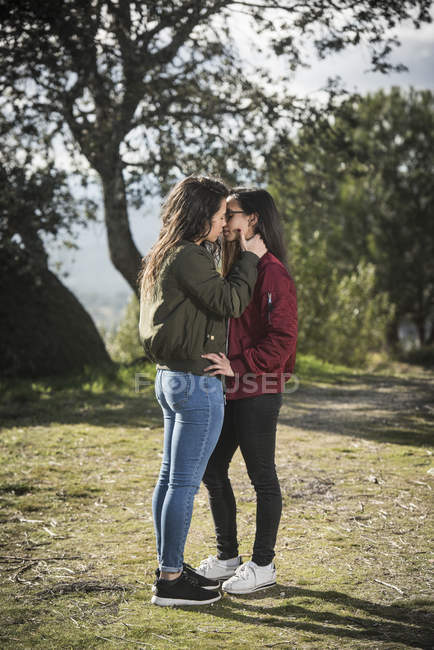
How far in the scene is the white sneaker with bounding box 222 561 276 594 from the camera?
3037 mm

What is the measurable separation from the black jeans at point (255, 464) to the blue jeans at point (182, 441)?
8.1 inches

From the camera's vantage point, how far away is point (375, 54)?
862 centimetres

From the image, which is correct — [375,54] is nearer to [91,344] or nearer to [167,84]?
[167,84]

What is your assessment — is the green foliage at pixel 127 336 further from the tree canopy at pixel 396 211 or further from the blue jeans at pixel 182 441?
the blue jeans at pixel 182 441

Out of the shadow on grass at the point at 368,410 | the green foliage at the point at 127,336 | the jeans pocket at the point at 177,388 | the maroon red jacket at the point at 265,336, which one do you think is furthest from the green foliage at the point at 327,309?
the jeans pocket at the point at 177,388

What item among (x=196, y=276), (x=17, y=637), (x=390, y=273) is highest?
(x=390, y=273)

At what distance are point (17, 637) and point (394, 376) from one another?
981 centimetres

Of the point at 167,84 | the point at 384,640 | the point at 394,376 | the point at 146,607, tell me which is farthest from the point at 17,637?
the point at 394,376

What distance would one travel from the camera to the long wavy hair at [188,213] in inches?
109

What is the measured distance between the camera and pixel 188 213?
277 centimetres

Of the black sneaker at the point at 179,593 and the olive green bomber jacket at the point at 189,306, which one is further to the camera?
the black sneaker at the point at 179,593

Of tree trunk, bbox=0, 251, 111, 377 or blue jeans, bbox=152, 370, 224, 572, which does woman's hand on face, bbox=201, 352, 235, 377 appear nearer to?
blue jeans, bbox=152, 370, 224, 572

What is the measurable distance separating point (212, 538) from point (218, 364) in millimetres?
1503

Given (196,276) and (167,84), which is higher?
(167,84)
